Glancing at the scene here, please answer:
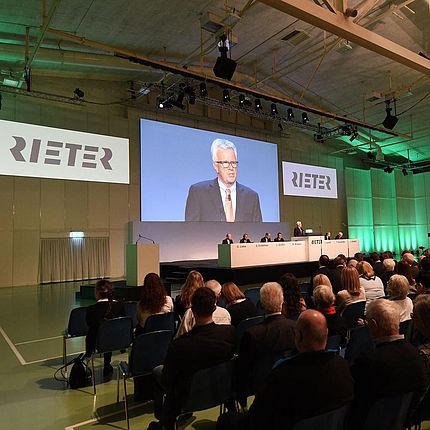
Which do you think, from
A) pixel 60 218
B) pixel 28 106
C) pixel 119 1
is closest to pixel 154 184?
pixel 60 218

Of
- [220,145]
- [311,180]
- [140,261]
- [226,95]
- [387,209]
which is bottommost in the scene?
[140,261]

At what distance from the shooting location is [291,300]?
317 centimetres

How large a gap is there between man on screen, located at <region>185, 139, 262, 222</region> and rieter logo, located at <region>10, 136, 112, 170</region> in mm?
3164

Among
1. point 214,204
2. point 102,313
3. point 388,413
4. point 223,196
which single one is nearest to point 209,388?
point 388,413

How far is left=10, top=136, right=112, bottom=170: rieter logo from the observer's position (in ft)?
33.7

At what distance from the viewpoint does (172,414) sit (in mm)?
2027

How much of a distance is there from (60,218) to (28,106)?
3395mm

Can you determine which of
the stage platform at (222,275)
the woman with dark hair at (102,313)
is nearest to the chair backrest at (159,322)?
the woman with dark hair at (102,313)

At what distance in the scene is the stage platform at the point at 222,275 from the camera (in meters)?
6.95

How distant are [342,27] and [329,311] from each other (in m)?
4.17

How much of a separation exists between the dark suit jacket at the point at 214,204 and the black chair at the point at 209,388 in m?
10.7

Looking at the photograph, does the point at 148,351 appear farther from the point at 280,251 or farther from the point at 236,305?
the point at 280,251

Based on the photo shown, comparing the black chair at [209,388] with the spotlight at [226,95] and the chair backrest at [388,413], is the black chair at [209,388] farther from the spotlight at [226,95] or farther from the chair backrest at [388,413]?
the spotlight at [226,95]

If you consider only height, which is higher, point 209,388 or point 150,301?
point 150,301
